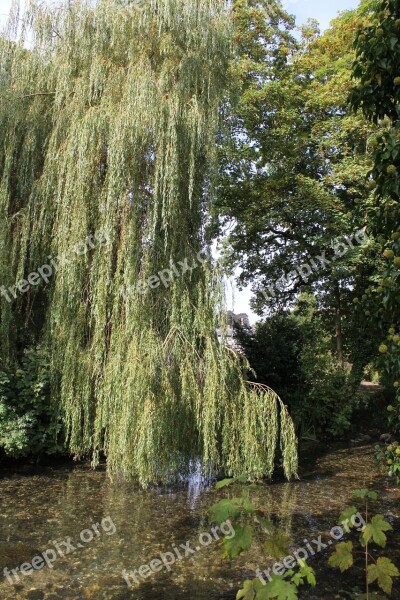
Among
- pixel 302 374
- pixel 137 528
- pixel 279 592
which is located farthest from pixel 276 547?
pixel 302 374

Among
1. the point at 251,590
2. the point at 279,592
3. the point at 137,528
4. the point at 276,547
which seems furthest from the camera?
the point at 137,528

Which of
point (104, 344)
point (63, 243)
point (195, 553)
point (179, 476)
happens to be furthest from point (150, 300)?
point (195, 553)

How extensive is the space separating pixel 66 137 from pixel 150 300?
2.92m

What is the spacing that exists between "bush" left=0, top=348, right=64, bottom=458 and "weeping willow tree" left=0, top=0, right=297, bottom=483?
0.30 meters

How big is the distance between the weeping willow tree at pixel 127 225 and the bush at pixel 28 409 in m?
0.30

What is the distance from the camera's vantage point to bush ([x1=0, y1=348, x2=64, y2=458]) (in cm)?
754

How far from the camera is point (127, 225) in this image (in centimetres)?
720

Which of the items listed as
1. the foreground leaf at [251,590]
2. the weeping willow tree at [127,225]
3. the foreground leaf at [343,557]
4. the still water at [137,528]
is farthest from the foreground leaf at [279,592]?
the weeping willow tree at [127,225]

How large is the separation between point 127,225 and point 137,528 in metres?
4.04

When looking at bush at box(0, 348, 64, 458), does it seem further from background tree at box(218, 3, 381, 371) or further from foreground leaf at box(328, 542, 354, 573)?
background tree at box(218, 3, 381, 371)

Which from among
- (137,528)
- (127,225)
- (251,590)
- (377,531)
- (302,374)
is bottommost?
(137,528)

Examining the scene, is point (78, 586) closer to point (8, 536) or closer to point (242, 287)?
point (8, 536)

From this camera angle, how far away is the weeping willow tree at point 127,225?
263 inches

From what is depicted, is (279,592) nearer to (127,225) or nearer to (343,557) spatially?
(343,557)
